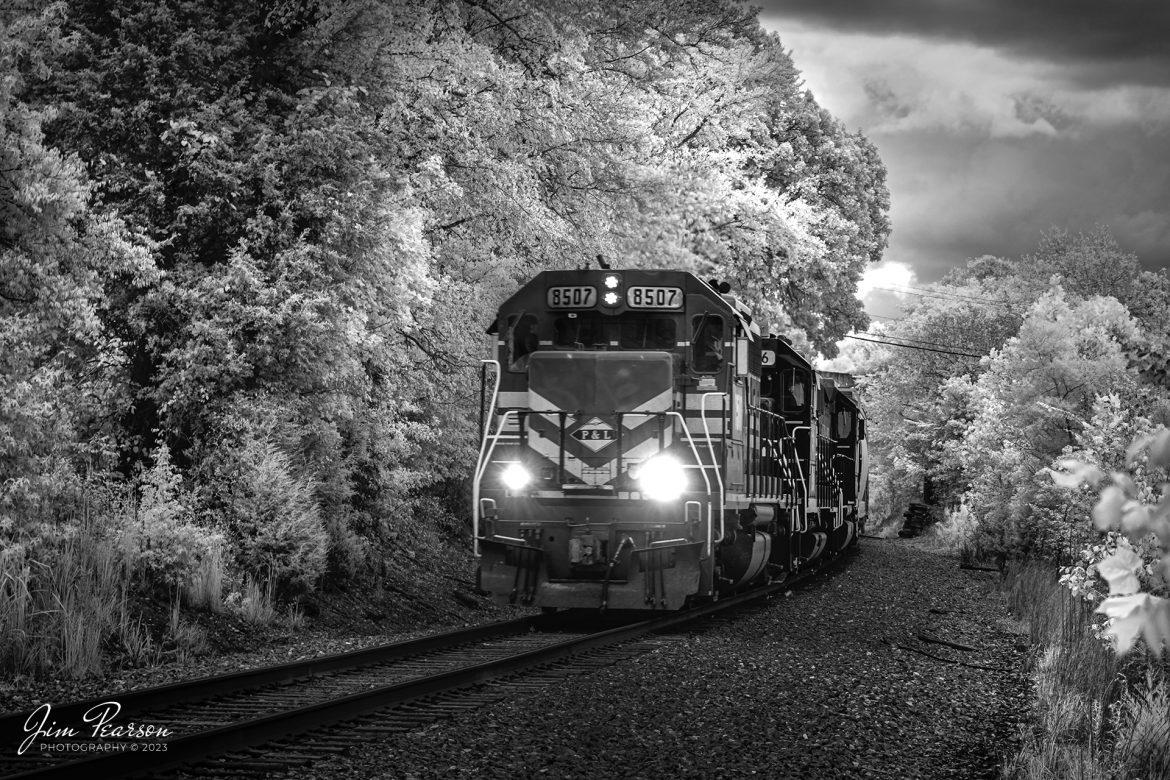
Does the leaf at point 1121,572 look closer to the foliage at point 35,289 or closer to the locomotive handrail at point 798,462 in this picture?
the foliage at point 35,289

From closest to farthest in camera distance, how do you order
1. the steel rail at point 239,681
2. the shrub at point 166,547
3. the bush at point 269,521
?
the steel rail at point 239,681 < the shrub at point 166,547 < the bush at point 269,521

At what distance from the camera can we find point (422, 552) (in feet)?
63.4

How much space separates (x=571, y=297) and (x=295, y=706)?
5838 millimetres

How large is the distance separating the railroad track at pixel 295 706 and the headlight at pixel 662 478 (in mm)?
1460

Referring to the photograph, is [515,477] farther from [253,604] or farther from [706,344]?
[253,604]

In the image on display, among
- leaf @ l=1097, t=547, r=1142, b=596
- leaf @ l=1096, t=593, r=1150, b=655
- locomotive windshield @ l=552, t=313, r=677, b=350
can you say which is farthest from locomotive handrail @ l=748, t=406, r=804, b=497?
leaf @ l=1096, t=593, r=1150, b=655

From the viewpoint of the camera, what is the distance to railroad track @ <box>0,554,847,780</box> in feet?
20.1

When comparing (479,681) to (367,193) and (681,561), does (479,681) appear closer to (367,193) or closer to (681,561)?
(681,561)

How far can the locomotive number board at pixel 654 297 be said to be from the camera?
12352 millimetres

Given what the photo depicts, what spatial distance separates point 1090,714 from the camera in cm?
793

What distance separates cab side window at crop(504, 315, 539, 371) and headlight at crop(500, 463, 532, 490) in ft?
3.81

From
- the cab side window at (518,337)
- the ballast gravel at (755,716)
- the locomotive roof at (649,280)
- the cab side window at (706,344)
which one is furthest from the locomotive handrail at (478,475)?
the ballast gravel at (755,716)

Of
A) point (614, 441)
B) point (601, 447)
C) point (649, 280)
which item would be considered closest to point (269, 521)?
point (601, 447)

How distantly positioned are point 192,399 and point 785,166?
22422 millimetres
